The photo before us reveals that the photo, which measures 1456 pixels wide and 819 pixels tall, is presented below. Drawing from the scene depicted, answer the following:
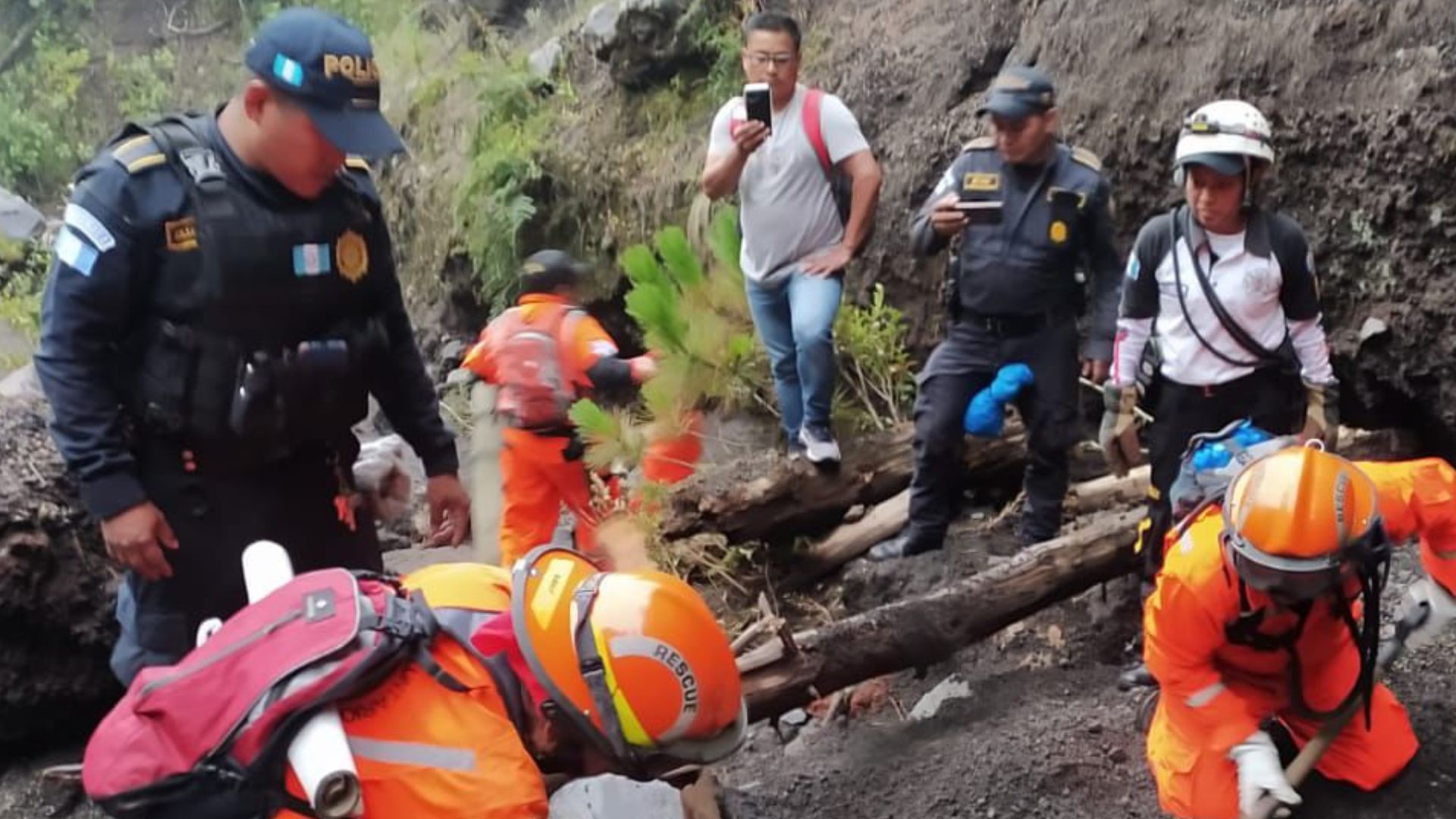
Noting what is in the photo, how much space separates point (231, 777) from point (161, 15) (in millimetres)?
21723

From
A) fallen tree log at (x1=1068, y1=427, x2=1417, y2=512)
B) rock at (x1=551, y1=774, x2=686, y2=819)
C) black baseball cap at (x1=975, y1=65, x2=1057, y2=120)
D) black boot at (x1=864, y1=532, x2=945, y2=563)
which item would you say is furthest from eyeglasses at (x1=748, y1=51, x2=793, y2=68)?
rock at (x1=551, y1=774, x2=686, y2=819)

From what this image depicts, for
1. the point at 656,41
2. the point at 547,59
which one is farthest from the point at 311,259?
the point at 547,59

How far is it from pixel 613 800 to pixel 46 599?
2253mm

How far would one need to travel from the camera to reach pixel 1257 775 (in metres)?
2.90

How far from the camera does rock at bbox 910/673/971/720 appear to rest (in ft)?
13.6

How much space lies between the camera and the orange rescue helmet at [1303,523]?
2.62m

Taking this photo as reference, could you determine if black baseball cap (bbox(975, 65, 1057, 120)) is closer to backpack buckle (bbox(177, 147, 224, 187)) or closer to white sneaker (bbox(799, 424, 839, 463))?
white sneaker (bbox(799, 424, 839, 463))

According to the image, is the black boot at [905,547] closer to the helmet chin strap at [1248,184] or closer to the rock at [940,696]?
the rock at [940,696]

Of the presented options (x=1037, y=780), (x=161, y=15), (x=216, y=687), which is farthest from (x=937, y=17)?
(x=161, y=15)

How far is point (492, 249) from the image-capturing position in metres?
9.64

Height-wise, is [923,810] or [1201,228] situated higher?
[1201,228]

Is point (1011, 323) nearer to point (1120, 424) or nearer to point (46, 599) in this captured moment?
point (1120, 424)

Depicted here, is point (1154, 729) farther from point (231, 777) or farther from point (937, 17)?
point (937, 17)

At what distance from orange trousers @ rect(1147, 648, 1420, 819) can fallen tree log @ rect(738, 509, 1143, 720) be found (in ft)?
2.54
